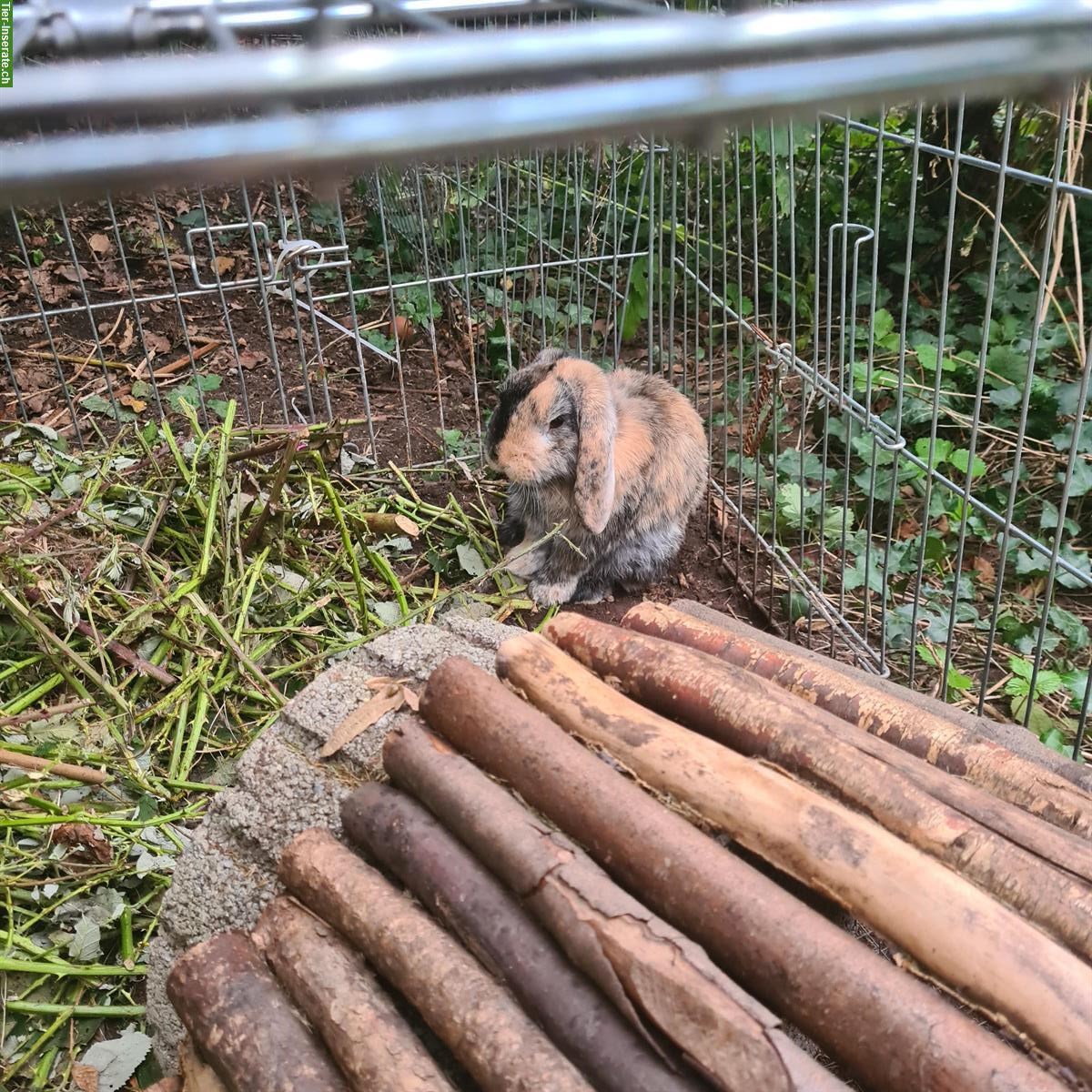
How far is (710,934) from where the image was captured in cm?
126

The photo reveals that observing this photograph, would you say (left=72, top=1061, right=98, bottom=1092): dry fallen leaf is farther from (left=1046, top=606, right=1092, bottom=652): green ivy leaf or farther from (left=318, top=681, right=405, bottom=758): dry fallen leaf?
(left=1046, top=606, right=1092, bottom=652): green ivy leaf

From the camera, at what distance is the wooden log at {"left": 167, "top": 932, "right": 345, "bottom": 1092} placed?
4.18 ft

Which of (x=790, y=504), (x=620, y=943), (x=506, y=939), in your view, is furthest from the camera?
(x=790, y=504)

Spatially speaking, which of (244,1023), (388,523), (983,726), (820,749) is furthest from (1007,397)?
(244,1023)

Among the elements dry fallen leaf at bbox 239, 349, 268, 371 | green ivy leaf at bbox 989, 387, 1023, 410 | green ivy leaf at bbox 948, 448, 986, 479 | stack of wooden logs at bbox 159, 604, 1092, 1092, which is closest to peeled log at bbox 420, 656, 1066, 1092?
stack of wooden logs at bbox 159, 604, 1092, 1092

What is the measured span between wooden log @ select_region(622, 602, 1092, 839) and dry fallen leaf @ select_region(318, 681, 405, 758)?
0.54 m

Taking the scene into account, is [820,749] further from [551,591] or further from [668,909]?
[551,591]

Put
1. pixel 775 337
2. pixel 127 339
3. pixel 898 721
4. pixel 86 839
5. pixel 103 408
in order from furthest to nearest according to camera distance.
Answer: pixel 127 339 → pixel 103 408 → pixel 775 337 → pixel 86 839 → pixel 898 721

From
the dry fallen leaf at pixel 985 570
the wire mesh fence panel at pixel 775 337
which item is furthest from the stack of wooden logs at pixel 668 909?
the dry fallen leaf at pixel 985 570

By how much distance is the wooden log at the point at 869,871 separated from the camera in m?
1.13

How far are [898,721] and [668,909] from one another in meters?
0.63

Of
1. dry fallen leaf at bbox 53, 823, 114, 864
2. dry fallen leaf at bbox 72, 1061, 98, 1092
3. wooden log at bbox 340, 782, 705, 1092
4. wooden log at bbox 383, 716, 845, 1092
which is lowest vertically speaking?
dry fallen leaf at bbox 72, 1061, 98, 1092

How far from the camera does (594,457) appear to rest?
300 centimetres

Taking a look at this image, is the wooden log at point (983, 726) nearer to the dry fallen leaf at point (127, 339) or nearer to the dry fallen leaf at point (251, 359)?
the dry fallen leaf at point (251, 359)
